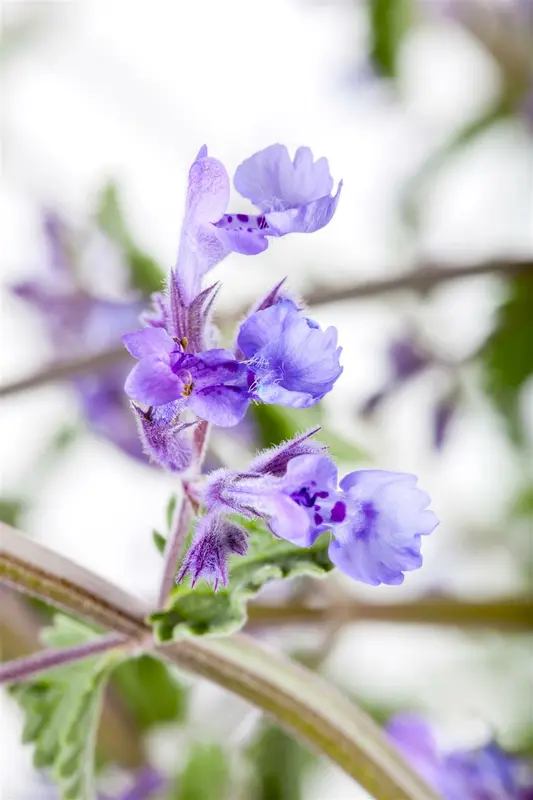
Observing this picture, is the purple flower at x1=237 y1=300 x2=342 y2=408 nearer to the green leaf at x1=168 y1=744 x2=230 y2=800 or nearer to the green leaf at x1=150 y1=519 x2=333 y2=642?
the green leaf at x1=150 y1=519 x2=333 y2=642

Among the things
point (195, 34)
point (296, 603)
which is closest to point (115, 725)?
point (296, 603)

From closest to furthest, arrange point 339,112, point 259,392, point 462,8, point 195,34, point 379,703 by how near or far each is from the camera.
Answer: point 259,392, point 379,703, point 462,8, point 339,112, point 195,34

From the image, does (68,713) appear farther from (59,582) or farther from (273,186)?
(273,186)

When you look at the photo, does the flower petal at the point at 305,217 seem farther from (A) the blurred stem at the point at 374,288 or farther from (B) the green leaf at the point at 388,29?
(B) the green leaf at the point at 388,29

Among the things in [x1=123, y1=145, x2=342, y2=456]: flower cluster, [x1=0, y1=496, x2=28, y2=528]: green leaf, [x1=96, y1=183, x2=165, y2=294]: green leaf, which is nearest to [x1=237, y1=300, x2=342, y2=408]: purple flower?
[x1=123, y1=145, x2=342, y2=456]: flower cluster

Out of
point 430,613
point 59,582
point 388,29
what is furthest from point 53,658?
point 388,29

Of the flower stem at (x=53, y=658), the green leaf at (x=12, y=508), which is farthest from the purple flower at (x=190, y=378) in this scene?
the green leaf at (x=12, y=508)

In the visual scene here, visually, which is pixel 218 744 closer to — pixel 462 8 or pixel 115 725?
pixel 115 725
